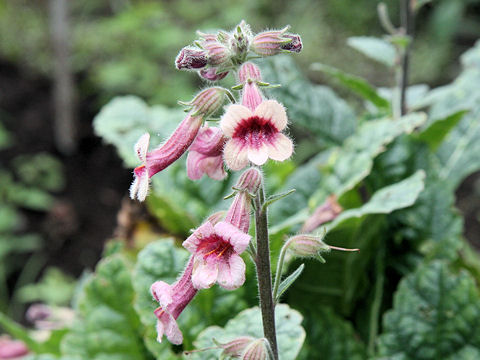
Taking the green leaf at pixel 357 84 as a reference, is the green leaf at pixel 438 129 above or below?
below

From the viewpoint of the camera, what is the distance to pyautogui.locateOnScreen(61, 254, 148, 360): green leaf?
150 centimetres

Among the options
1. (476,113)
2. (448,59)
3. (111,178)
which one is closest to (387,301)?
(476,113)

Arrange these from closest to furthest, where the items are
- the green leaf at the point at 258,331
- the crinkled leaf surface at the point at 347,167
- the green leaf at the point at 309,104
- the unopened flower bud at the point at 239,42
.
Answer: the unopened flower bud at the point at 239,42 < the green leaf at the point at 258,331 < the crinkled leaf surface at the point at 347,167 < the green leaf at the point at 309,104

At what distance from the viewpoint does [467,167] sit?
6.18 ft

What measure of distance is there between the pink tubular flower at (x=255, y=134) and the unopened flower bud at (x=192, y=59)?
4.6 inches

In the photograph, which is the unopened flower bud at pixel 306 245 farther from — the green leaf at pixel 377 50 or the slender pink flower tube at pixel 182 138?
the green leaf at pixel 377 50

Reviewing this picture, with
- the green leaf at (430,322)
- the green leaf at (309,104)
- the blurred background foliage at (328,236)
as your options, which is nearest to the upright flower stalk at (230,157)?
the blurred background foliage at (328,236)

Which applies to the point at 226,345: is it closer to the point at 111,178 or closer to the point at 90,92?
the point at 111,178

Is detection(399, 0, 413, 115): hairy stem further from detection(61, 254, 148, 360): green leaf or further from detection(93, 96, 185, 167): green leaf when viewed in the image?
detection(61, 254, 148, 360): green leaf

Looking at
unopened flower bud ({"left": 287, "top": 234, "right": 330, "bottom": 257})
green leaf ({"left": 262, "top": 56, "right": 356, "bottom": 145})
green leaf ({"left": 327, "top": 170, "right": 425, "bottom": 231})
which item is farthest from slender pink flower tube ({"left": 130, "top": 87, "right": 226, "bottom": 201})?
green leaf ({"left": 262, "top": 56, "right": 356, "bottom": 145})

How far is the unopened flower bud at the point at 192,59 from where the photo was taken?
3.17 feet

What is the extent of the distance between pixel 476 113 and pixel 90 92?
311 cm

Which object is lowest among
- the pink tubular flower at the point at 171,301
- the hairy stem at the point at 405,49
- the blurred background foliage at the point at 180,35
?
the pink tubular flower at the point at 171,301

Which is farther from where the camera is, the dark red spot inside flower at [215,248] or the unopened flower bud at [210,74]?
the unopened flower bud at [210,74]
